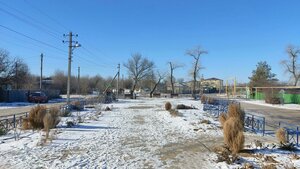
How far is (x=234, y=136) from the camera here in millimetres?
11266

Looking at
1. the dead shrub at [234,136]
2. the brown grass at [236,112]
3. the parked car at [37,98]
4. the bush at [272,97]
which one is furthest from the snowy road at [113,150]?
the bush at [272,97]

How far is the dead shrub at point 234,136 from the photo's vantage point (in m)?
11.1

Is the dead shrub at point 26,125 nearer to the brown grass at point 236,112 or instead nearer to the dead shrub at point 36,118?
the dead shrub at point 36,118

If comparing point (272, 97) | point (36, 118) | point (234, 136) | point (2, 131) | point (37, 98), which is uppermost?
point (272, 97)

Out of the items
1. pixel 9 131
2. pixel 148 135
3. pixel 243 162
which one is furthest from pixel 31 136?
pixel 243 162

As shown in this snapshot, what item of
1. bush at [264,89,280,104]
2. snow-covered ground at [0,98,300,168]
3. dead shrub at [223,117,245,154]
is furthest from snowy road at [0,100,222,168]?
bush at [264,89,280,104]

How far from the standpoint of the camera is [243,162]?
9.73m

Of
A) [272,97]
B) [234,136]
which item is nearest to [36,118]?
[234,136]

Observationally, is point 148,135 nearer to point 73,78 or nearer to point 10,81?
point 10,81

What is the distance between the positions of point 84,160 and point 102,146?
2.43 m

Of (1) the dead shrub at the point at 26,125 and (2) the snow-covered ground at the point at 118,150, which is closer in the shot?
(2) the snow-covered ground at the point at 118,150

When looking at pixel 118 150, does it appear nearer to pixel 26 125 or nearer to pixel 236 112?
pixel 26 125

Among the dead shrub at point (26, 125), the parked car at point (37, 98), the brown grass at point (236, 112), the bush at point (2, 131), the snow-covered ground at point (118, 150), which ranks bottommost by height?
the snow-covered ground at point (118, 150)

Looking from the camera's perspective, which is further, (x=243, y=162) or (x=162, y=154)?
(x=162, y=154)
